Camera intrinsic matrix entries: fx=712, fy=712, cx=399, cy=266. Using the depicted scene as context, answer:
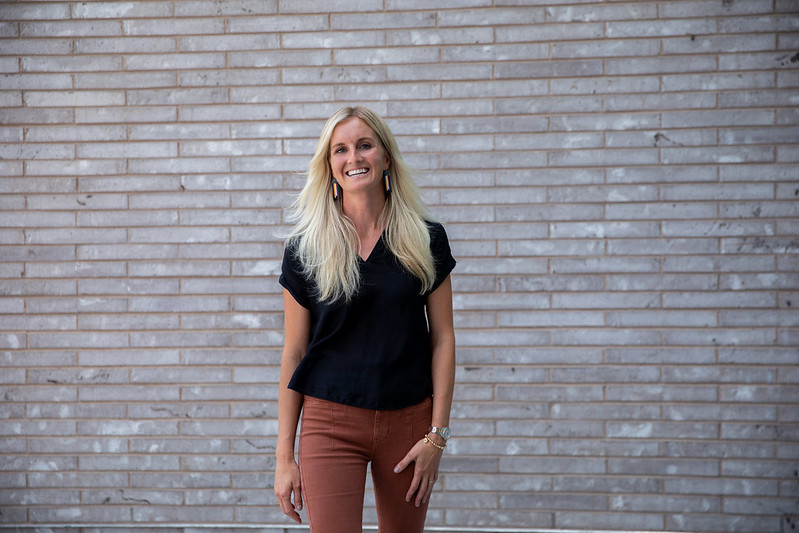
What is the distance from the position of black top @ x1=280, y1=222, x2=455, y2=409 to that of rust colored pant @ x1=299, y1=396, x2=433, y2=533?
0.15ft

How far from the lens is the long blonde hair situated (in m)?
2.29

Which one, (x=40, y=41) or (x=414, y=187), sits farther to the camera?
(x=40, y=41)

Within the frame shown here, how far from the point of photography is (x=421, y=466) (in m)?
2.28

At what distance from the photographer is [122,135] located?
3.91m

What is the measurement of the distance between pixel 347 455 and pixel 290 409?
243 mm

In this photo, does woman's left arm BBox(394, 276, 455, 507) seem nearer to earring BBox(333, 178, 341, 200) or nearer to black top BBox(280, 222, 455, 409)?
black top BBox(280, 222, 455, 409)

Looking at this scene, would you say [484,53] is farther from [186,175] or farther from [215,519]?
[215,519]

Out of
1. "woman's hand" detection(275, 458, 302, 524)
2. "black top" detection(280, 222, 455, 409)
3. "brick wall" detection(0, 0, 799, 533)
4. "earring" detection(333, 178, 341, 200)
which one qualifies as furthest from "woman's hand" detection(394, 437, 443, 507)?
"brick wall" detection(0, 0, 799, 533)

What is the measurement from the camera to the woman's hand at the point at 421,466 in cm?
226

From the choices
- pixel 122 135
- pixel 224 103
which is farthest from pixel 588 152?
pixel 122 135

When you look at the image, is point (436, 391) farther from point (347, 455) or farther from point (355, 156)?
point (355, 156)

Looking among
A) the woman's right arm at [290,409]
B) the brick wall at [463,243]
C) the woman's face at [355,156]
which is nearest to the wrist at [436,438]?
the woman's right arm at [290,409]

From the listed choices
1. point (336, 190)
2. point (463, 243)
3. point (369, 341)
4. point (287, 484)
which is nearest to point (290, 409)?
point (287, 484)

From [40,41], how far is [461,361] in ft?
9.47
